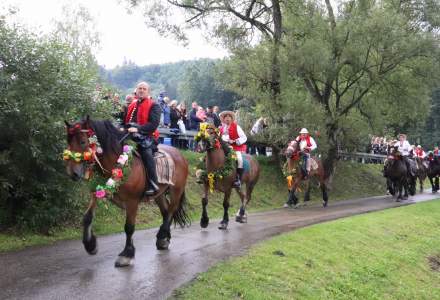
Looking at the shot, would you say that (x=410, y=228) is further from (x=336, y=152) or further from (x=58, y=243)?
(x=58, y=243)

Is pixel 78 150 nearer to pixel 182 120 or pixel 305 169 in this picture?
pixel 305 169

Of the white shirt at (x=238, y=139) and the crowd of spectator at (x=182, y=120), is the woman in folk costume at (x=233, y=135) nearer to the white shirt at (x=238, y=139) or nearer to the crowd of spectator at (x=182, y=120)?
the white shirt at (x=238, y=139)

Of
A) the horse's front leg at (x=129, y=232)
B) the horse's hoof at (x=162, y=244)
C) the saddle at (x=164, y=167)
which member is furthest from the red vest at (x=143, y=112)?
the horse's hoof at (x=162, y=244)

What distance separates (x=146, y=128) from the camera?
930 centimetres

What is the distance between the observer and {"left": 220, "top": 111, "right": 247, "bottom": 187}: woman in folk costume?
46.8ft

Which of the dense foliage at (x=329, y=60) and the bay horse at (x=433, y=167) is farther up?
the dense foliage at (x=329, y=60)

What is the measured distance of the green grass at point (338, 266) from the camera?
28.1ft

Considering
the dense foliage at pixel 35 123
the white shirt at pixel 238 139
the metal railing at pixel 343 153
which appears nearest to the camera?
the dense foliage at pixel 35 123

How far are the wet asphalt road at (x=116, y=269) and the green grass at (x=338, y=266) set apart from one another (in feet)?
1.66

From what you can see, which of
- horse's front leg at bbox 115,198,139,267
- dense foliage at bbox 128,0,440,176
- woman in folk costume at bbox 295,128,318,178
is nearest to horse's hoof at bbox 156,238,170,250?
horse's front leg at bbox 115,198,139,267

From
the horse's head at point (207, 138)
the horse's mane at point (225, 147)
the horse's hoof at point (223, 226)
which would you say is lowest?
the horse's hoof at point (223, 226)

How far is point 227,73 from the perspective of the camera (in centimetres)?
2541

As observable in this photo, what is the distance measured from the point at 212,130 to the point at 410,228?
341 inches

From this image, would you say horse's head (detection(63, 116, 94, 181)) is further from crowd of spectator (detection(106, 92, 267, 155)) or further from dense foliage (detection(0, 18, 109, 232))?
crowd of spectator (detection(106, 92, 267, 155))
